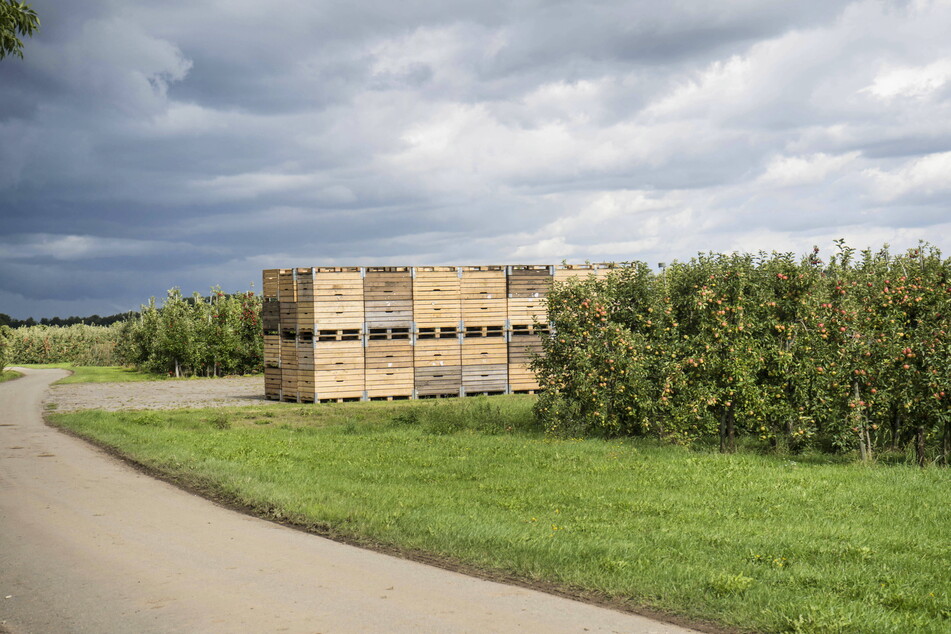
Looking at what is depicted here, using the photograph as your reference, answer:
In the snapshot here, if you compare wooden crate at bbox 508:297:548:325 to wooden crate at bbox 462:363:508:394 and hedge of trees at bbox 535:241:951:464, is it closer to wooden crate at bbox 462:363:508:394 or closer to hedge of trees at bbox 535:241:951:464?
wooden crate at bbox 462:363:508:394

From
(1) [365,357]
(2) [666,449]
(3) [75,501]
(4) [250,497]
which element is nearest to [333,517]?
(4) [250,497]

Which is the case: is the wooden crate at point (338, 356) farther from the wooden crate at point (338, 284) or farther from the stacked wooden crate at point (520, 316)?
the stacked wooden crate at point (520, 316)

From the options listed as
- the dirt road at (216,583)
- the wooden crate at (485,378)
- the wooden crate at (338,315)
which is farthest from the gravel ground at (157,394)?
the dirt road at (216,583)

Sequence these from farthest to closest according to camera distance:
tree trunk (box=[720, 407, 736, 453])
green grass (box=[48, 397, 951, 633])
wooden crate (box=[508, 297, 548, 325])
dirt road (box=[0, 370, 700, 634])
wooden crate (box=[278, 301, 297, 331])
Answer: wooden crate (box=[508, 297, 548, 325]) → wooden crate (box=[278, 301, 297, 331]) → tree trunk (box=[720, 407, 736, 453]) → green grass (box=[48, 397, 951, 633]) → dirt road (box=[0, 370, 700, 634])

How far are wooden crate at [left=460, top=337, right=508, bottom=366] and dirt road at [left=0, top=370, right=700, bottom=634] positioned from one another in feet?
45.1

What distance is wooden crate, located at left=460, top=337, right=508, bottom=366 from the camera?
23.3m

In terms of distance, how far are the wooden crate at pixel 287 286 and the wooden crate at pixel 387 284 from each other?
2188 millimetres

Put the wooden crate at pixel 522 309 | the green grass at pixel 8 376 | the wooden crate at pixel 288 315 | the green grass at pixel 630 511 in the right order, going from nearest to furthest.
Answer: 1. the green grass at pixel 630 511
2. the wooden crate at pixel 288 315
3. the wooden crate at pixel 522 309
4. the green grass at pixel 8 376

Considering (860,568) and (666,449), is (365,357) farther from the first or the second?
(860,568)

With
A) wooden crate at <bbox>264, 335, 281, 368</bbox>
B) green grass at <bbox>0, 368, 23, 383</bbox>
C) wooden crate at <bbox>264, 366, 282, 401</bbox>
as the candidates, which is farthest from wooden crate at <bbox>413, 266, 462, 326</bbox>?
green grass at <bbox>0, 368, 23, 383</bbox>

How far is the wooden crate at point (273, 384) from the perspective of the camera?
24234 millimetres

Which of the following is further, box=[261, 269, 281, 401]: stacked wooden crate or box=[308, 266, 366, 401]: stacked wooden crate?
box=[261, 269, 281, 401]: stacked wooden crate

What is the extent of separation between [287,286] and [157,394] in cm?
794

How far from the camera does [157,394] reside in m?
27.4
